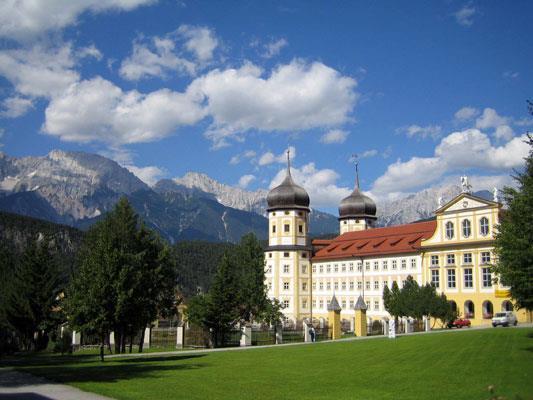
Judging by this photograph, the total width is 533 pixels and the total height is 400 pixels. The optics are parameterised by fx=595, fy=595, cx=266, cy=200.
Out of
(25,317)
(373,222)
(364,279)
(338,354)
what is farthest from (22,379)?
(373,222)

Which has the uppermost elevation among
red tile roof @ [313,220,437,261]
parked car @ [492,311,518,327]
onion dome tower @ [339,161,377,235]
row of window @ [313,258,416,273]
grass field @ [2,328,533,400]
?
onion dome tower @ [339,161,377,235]

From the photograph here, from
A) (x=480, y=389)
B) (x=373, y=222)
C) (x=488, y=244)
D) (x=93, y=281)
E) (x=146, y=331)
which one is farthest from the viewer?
(x=373, y=222)

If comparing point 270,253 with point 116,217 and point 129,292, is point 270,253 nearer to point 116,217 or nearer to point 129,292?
point 116,217

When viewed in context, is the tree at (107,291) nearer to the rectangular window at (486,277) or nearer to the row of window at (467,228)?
the rectangular window at (486,277)

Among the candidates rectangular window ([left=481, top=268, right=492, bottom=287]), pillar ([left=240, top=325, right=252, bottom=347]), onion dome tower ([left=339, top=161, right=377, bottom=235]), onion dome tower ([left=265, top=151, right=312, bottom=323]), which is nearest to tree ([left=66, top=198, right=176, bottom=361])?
pillar ([left=240, top=325, right=252, bottom=347])

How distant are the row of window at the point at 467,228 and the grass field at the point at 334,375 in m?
35.0

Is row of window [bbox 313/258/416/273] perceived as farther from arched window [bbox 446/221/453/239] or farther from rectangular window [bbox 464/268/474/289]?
rectangular window [bbox 464/268/474/289]

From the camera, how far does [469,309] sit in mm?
63969

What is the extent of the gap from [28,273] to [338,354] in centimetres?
2673

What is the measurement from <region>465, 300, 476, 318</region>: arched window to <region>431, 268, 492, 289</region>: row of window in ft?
5.58

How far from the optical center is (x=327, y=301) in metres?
85.6

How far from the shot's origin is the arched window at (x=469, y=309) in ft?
207

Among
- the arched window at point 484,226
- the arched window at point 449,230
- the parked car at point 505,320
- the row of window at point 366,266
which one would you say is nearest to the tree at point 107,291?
the parked car at point 505,320

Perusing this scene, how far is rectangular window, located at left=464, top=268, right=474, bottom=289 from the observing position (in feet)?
211
